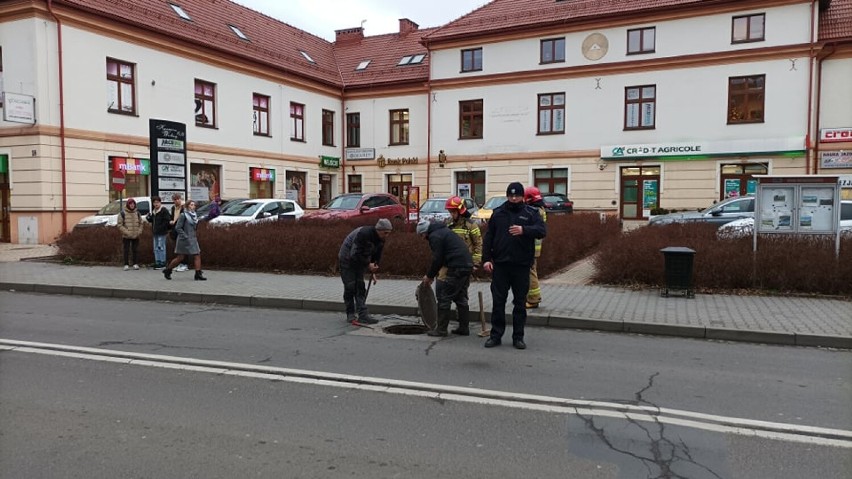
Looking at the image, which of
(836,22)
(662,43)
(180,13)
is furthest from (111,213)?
(836,22)

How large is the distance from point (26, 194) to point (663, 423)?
2260 centimetres

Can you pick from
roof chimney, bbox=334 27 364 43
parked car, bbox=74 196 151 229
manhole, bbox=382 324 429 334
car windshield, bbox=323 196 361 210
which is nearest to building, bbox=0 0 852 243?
parked car, bbox=74 196 151 229

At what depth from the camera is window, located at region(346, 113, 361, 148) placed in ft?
119

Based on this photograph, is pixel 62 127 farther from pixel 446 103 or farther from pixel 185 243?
pixel 446 103

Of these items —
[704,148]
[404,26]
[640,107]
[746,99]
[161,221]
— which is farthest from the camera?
[404,26]

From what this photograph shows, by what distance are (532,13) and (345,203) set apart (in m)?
16.0

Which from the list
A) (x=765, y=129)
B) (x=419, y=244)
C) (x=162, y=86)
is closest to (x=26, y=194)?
(x=162, y=86)

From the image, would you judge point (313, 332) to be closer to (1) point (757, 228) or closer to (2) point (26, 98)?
(1) point (757, 228)

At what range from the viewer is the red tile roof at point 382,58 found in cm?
3453

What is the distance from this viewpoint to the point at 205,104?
27.5m

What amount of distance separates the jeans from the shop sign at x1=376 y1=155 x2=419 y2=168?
21090 millimetres

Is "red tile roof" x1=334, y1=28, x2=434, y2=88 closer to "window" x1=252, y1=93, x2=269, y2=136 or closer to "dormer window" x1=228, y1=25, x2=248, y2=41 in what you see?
"window" x1=252, y1=93, x2=269, y2=136

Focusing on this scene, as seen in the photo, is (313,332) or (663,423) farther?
(313,332)

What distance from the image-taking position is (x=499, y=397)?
5.21 m
